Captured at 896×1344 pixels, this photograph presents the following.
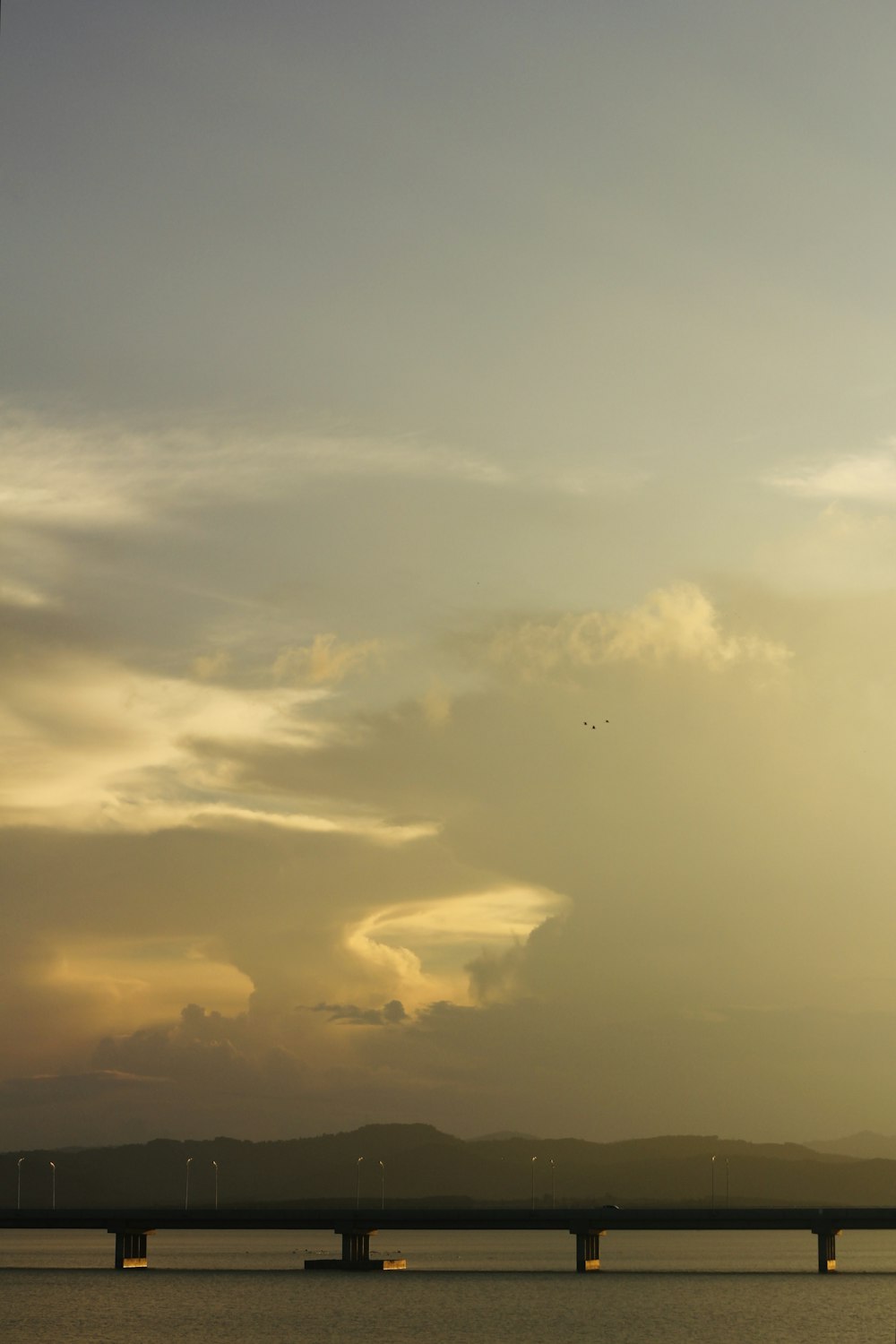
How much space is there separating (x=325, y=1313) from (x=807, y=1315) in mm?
54599

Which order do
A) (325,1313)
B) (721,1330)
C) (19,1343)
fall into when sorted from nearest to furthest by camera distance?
(19,1343)
(721,1330)
(325,1313)

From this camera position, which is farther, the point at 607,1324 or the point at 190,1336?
the point at 607,1324

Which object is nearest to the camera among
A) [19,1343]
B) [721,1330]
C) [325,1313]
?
[19,1343]

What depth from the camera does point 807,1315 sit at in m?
192

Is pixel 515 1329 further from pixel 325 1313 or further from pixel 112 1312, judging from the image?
pixel 112 1312

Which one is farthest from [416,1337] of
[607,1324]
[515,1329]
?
[607,1324]

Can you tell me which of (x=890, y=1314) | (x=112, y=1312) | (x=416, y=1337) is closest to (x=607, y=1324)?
(x=416, y=1337)

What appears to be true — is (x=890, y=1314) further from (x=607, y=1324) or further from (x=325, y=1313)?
(x=325, y=1313)

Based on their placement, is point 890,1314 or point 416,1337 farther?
point 890,1314

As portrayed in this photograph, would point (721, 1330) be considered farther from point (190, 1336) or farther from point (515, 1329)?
point (190, 1336)

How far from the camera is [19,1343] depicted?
159375 millimetres

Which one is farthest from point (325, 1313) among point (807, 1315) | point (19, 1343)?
point (807, 1315)

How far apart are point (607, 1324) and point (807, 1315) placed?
28.5 metres

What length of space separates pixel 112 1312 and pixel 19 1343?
113 ft
